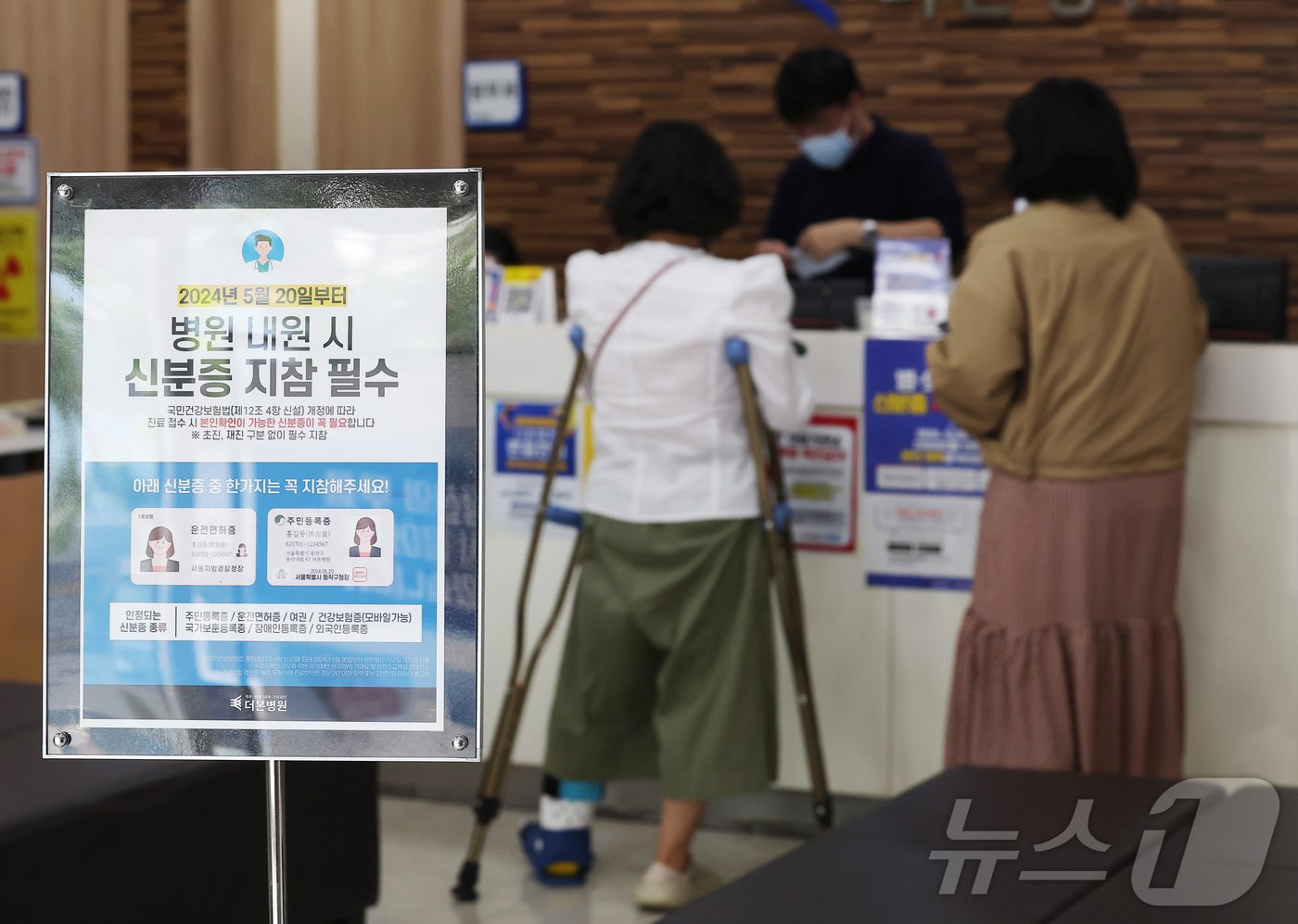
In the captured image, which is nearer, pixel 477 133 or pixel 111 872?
pixel 111 872

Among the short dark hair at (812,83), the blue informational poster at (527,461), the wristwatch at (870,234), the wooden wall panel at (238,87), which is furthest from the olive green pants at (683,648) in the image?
the wooden wall panel at (238,87)

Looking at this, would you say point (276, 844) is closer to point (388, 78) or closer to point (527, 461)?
point (527, 461)

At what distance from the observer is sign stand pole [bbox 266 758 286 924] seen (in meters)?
1.38

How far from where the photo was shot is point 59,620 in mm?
1397

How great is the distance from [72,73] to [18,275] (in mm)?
863

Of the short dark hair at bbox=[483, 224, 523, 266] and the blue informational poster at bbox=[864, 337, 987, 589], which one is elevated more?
the short dark hair at bbox=[483, 224, 523, 266]

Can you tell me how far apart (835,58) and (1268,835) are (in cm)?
352

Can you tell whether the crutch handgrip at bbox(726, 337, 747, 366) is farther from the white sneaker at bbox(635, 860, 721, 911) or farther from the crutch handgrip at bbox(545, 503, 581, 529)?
the white sneaker at bbox(635, 860, 721, 911)

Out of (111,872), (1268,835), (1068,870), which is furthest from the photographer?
(111,872)

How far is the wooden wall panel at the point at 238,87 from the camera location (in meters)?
5.45

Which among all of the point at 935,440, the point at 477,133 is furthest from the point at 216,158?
the point at 935,440

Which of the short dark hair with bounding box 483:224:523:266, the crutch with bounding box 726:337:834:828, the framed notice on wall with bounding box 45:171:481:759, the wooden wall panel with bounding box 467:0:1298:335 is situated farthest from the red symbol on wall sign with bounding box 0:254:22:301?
the framed notice on wall with bounding box 45:171:481:759

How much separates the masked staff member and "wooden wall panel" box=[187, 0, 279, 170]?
1.70m

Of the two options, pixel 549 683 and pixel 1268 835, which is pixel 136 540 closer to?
pixel 1268 835
